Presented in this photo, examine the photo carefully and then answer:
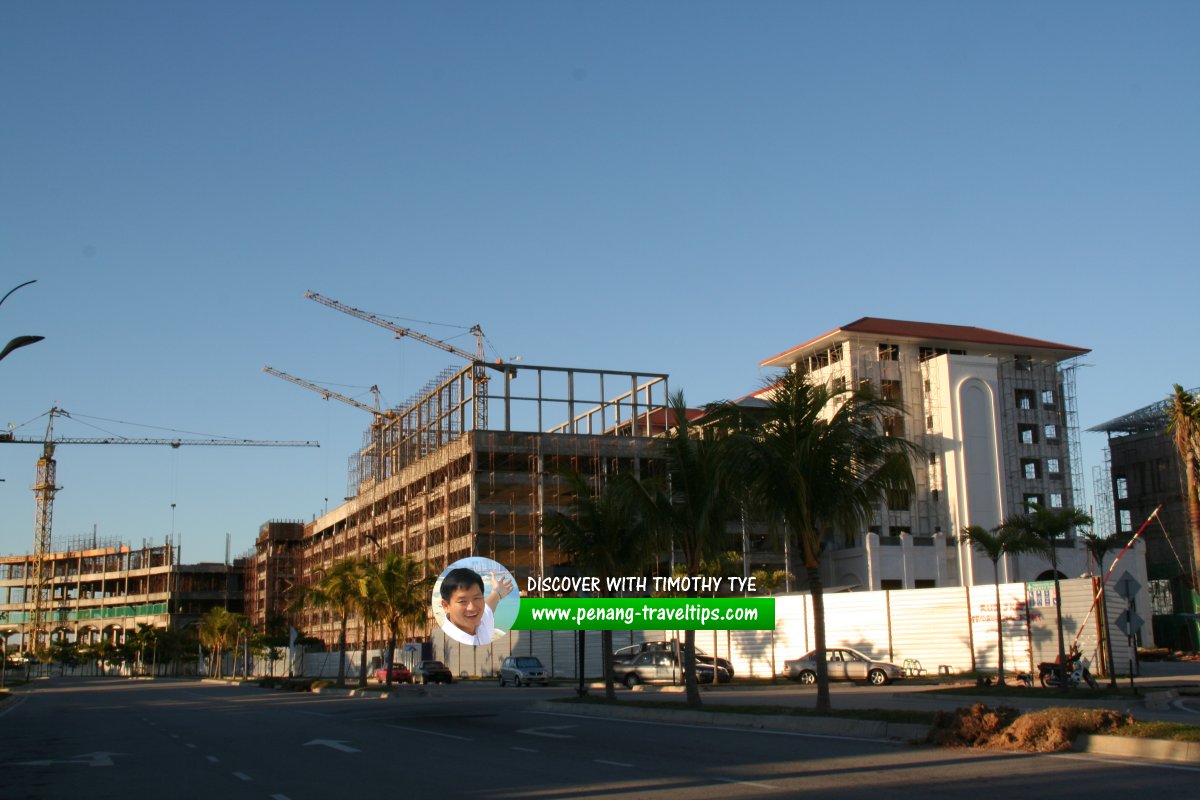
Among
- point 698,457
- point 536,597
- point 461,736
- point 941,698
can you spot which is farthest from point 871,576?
point 461,736

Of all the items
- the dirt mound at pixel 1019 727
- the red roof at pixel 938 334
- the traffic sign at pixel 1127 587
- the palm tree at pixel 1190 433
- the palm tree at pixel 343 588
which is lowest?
the dirt mound at pixel 1019 727

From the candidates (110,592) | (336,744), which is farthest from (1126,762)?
(110,592)

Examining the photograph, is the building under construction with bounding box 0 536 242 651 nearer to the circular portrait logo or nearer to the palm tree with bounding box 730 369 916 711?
the circular portrait logo

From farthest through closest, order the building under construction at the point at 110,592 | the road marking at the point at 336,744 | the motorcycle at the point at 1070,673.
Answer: the building under construction at the point at 110,592
the motorcycle at the point at 1070,673
the road marking at the point at 336,744

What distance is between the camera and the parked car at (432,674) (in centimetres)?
6800

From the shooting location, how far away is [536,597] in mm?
63531

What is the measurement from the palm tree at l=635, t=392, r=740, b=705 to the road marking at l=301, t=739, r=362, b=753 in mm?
9069

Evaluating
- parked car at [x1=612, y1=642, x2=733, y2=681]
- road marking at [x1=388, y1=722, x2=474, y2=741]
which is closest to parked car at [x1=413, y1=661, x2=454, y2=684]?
parked car at [x1=612, y1=642, x2=733, y2=681]

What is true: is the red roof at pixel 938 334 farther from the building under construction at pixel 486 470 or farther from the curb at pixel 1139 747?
the curb at pixel 1139 747

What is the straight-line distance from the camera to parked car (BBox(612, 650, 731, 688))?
49.7 m

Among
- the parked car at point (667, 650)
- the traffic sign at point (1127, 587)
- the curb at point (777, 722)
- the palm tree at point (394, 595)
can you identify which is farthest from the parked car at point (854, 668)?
the palm tree at point (394, 595)

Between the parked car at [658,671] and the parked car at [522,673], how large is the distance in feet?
34.2

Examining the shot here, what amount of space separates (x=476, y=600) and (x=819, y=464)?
1925 inches

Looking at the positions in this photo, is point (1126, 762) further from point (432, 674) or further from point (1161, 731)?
point (432, 674)
